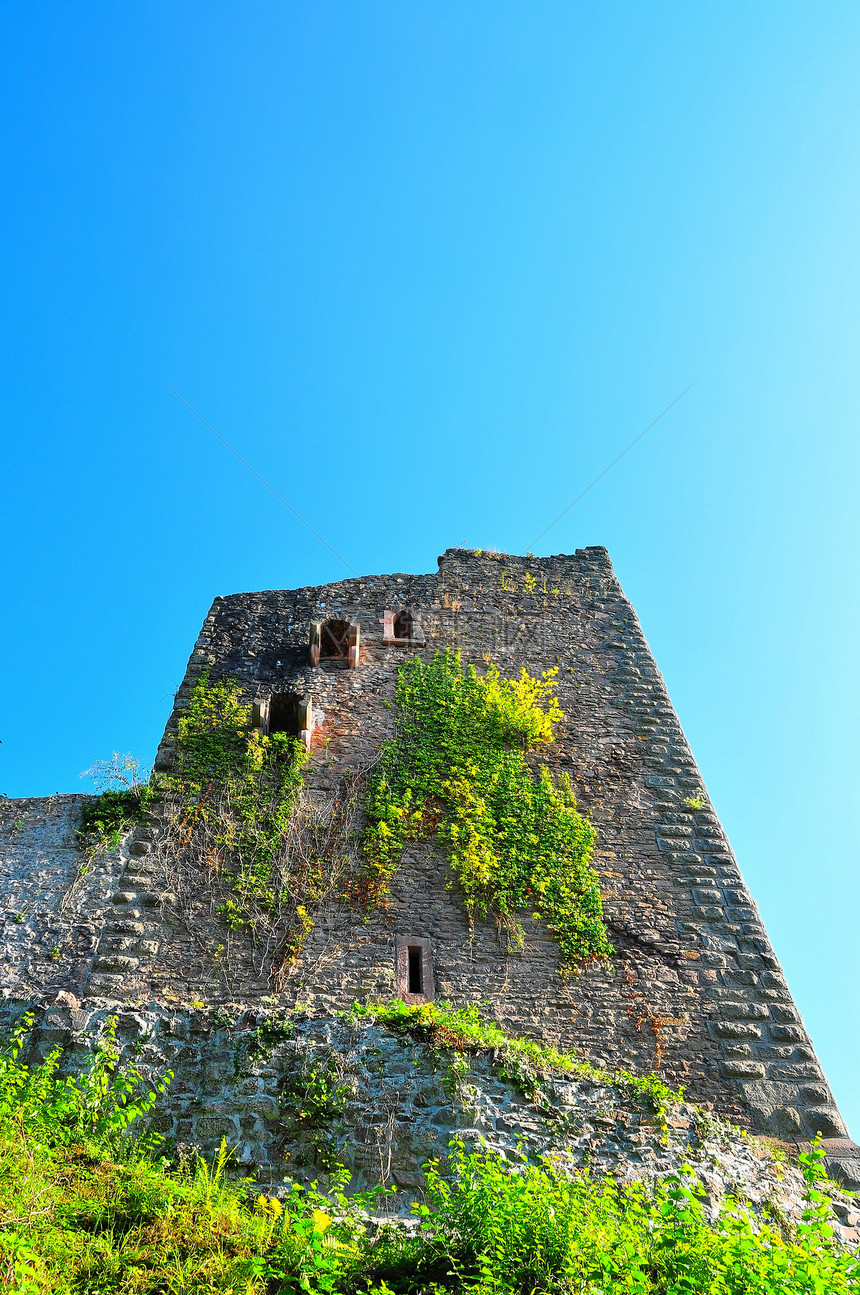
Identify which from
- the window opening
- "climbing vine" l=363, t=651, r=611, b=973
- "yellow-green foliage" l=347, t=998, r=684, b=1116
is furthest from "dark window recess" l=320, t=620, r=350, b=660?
"yellow-green foliage" l=347, t=998, r=684, b=1116

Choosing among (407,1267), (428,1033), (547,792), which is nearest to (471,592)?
(547,792)

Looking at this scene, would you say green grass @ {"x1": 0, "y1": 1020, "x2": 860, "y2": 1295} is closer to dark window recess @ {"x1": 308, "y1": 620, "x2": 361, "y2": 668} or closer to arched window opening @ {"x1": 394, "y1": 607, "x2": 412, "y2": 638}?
dark window recess @ {"x1": 308, "y1": 620, "x2": 361, "y2": 668}

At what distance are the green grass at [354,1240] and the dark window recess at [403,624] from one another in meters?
7.12

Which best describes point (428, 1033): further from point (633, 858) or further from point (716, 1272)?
point (633, 858)

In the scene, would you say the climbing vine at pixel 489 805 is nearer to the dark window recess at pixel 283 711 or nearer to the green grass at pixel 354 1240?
the dark window recess at pixel 283 711

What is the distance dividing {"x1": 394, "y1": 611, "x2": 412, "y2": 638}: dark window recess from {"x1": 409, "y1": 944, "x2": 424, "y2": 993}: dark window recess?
15.3 ft

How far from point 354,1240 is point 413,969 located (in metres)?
3.38

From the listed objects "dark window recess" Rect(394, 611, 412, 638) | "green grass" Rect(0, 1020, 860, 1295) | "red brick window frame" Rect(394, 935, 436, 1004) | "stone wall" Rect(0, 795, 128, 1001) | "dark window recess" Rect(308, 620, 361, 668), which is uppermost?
"dark window recess" Rect(394, 611, 412, 638)

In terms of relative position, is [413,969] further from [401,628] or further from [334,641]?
[401,628]

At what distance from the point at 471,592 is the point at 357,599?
169 cm

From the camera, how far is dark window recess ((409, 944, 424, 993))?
8047mm

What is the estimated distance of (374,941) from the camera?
8328mm

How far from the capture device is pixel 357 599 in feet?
39.8

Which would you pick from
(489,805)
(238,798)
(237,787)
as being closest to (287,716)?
(237,787)
